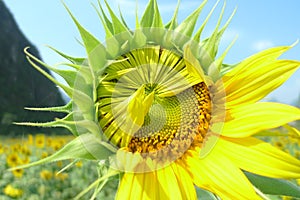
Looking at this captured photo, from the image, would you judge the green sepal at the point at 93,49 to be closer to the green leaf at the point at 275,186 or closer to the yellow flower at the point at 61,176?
the green leaf at the point at 275,186

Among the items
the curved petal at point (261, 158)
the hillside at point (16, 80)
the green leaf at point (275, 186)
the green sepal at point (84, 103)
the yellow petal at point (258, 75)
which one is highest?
the yellow petal at point (258, 75)

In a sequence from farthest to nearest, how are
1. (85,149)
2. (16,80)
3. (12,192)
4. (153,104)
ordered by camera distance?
(16,80), (12,192), (153,104), (85,149)

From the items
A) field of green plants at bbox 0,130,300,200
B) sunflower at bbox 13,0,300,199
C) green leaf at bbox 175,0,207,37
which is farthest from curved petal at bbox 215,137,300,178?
field of green plants at bbox 0,130,300,200

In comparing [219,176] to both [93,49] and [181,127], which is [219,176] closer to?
[181,127]

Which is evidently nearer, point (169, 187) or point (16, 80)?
point (169, 187)

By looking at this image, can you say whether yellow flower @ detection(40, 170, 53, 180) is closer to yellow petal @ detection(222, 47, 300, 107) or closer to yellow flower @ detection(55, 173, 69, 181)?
yellow flower @ detection(55, 173, 69, 181)

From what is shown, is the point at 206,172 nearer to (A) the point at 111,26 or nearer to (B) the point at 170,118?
A: (B) the point at 170,118

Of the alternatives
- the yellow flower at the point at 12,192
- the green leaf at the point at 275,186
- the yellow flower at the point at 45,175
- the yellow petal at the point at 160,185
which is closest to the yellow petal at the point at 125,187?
the yellow petal at the point at 160,185

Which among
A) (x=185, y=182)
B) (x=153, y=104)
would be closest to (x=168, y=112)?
(x=153, y=104)

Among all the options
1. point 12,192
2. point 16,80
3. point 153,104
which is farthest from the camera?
point 16,80
